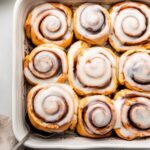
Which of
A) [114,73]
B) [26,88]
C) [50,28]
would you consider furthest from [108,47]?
[26,88]

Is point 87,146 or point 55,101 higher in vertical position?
point 55,101

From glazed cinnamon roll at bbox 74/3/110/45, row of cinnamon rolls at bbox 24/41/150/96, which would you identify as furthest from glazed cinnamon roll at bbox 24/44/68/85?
glazed cinnamon roll at bbox 74/3/110/45

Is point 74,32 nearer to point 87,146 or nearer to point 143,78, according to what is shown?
point 143,78

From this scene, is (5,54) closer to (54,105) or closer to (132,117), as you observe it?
(54,105)

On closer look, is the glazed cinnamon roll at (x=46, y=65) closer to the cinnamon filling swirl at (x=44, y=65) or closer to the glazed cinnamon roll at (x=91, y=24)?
the cinnamon filling swirl at (x=44, y=65)

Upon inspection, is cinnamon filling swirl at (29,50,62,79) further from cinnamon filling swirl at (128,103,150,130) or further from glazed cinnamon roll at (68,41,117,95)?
cinnamon filling swirl at (128,103,150,130)
